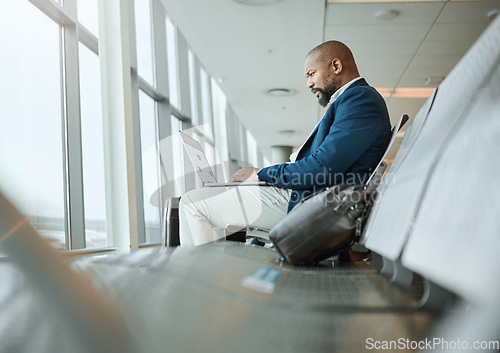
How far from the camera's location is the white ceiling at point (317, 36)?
536cm

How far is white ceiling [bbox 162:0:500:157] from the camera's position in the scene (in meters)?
5.36

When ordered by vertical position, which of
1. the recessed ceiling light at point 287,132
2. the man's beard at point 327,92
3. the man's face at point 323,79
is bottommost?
the man's beard at point 327,92

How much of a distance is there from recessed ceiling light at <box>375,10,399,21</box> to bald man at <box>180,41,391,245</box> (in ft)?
12.0

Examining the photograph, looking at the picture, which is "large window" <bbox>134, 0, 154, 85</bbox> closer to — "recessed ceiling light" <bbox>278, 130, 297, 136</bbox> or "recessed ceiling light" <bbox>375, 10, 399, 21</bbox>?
"recessed ceiling light" <bbox>375, 10, 399, 21</bbox>

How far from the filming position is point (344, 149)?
1.56 meters

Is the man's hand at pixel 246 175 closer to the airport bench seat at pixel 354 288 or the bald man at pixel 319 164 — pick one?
the bald man at pixel 319 164

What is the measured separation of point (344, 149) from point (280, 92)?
24.6 feet

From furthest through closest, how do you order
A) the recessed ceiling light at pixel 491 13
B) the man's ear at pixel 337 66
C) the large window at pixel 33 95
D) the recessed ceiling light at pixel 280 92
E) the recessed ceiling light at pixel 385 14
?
the recessed ceiling light at pixel 280 92, the recessed ceiling light at pixel 385 14, the recessed ceiling light at pixel 491 13, the large window at pixel 33 95, the man's ear at pixel 337 66

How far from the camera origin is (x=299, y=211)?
3.55 feet

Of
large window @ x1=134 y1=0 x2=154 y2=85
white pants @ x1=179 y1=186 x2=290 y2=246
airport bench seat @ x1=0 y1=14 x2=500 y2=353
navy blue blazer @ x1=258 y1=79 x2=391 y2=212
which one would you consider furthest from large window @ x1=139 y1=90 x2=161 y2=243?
airport bench seat @ x1=0 y1=14 x2=500 y2=353

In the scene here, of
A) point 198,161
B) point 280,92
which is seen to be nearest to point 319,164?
point 198,161

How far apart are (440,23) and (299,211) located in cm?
544

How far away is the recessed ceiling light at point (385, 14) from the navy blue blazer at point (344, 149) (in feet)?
13.6

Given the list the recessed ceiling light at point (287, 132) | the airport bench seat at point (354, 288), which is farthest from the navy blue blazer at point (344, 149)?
the recessed ceiling light at point (287, 132)
